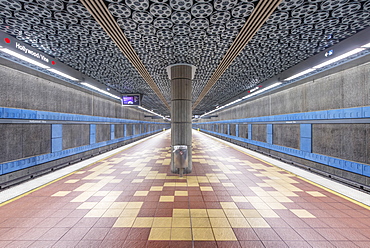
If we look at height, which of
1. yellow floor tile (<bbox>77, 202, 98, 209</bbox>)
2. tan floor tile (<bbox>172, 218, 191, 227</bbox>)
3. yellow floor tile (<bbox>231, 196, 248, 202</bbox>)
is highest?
tan floor tile (<bbox>172, 218, 191, 227</bbox>)

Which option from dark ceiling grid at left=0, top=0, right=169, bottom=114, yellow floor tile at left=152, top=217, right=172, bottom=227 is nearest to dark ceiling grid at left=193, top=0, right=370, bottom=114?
dark ceiling grid at left=0, top=0, right=169, bottom=114

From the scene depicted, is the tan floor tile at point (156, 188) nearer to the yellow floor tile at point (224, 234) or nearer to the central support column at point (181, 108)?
the central support column at point (181, 108)

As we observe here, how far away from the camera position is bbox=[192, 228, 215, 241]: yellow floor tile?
2.57 meters

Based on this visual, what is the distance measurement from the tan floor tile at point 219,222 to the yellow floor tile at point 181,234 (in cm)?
53

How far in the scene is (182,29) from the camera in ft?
12.9

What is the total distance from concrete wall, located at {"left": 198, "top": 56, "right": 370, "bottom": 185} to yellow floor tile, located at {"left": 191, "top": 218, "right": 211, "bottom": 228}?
5355 millimetres

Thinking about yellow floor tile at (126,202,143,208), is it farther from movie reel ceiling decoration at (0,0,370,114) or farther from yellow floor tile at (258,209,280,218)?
movie reel ceiling decoration at (0,0,370,114)

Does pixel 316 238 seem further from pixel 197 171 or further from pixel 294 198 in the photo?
pixel 197 171

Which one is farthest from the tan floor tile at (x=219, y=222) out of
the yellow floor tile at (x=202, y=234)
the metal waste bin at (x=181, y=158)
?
the metal waste bin at (x=181, y=158)

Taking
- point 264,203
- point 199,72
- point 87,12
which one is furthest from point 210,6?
point 264,203

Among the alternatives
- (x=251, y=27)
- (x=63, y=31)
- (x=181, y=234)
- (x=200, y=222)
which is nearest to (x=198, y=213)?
(x=200, y=222)

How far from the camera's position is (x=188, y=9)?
130 inches

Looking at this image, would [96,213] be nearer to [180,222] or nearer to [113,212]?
[113,212]

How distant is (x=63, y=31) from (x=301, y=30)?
6.36 meters
